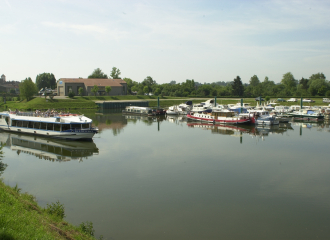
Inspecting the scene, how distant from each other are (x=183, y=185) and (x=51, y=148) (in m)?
16.4

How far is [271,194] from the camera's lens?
52.9ft

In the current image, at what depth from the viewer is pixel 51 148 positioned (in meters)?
28.4

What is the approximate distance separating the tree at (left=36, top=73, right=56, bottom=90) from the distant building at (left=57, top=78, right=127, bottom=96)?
38279 millimetres

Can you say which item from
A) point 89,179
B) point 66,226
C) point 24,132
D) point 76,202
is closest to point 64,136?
point 24,132

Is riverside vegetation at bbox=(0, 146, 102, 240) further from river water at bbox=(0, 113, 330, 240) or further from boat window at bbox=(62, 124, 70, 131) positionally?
boat window at bbox=(62, 124, 70, 131)

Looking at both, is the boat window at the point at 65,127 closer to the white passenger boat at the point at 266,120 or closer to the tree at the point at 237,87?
the white passenger boat at the point at 266,120

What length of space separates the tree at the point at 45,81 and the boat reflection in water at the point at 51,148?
94.8 metres

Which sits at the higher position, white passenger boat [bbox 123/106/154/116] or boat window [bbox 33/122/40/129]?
white passenger boat [bbox 123/106/154/116]

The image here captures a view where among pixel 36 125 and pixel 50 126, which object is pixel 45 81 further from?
pixel 50 126

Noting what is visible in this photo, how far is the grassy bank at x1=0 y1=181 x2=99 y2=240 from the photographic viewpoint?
26.5ft

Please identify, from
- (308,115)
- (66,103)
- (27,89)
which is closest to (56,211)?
(308,115)

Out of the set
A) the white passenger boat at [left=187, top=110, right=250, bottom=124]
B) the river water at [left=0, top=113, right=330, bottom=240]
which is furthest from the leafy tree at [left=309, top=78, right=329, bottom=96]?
the river water at [left=0, top=113, right=330, bottom=240]

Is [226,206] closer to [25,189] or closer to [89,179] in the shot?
[89,179]

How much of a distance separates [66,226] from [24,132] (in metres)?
27.8
